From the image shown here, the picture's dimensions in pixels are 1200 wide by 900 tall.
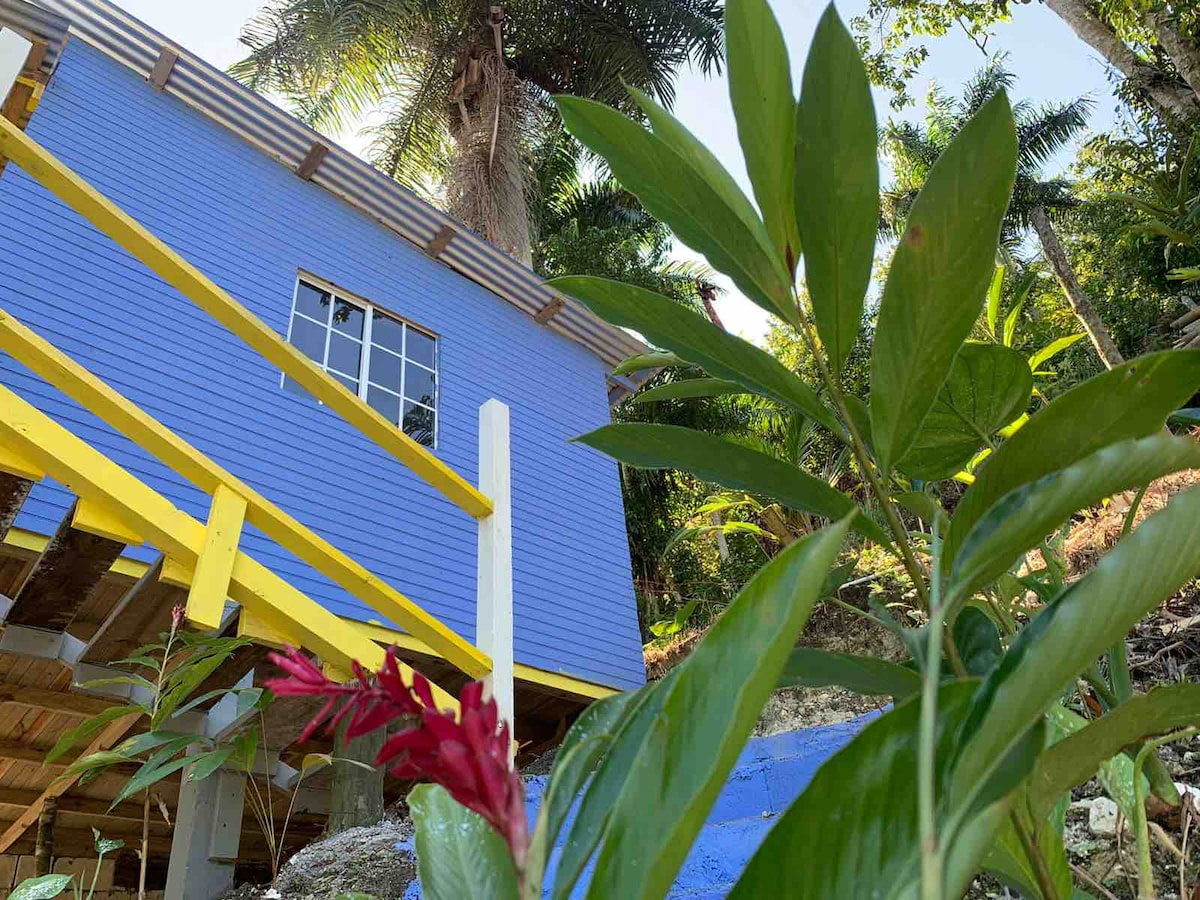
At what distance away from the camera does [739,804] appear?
13.0 ft

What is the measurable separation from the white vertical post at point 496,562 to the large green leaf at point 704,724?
86.8 inches

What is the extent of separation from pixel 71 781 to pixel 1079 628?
4668 millimetres

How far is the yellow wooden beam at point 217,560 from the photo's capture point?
2.48 metres

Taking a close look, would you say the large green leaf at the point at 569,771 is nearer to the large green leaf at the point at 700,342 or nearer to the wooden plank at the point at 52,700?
the large green leaf at the point at 700,342

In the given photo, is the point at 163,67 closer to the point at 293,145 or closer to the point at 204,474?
the point at 293,145

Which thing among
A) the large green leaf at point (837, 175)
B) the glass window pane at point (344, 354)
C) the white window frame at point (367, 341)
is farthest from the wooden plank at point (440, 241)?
the large green leaf at point (837, 175)

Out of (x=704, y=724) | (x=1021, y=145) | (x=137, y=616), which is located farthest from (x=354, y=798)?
(x=1021, y=145)

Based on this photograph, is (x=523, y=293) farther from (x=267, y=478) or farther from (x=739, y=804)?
(x=739, y=804)

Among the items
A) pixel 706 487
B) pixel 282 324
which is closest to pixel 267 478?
pixel 282 324

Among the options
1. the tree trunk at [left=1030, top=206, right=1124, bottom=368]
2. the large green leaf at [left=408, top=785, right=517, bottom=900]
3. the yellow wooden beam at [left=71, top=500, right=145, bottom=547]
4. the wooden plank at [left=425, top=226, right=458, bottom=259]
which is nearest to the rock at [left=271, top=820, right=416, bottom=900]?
the yellow wooden beam at [left=71, top=500, right=145, bottom=547]

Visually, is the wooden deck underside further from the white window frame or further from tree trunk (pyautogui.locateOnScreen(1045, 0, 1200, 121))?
tree trunk (pyautogui.locateOnScreen(1045, 0, 1200, 121))

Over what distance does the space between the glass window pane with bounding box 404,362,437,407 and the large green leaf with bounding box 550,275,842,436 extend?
6017 millimetres

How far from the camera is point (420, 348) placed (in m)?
6.99

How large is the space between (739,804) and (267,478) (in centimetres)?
345
